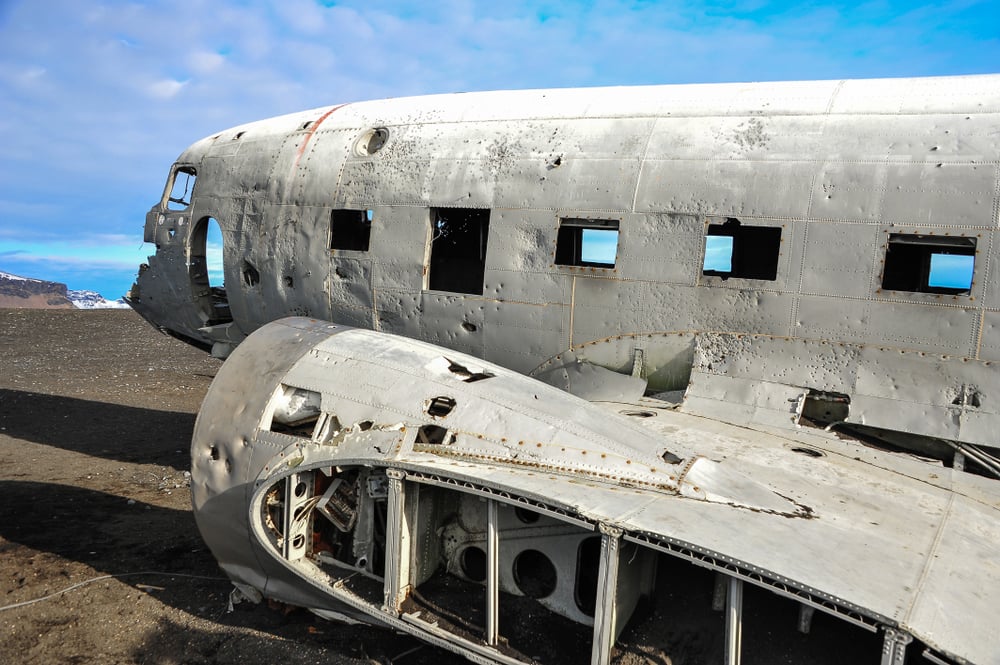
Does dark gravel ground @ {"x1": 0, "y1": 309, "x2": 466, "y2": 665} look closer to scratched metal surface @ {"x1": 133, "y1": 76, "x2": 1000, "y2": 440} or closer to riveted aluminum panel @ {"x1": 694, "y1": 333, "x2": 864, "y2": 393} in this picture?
scratched metal surface @ {"x1": 133, "y1": 76, "x2": 1000, "y2": 440}

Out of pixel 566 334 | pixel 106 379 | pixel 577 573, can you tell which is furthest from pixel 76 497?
pixel 106 379

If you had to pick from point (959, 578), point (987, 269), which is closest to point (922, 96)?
point (987, 269)

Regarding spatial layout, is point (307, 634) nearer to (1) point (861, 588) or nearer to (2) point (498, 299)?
(2) point (498, 299)

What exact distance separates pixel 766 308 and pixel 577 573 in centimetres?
351

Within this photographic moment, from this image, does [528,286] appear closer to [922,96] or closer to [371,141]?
[371,141]

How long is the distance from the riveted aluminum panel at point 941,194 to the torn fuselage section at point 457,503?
128 inches

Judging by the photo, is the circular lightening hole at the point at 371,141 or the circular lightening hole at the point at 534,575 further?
the circular lightening hole at the point at 371,141

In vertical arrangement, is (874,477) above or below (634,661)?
above

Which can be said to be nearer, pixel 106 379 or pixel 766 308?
pixel 766 308

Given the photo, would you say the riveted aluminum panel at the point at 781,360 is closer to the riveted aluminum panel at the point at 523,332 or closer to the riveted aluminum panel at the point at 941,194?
the riveted aluminum panel at the point at 941,194

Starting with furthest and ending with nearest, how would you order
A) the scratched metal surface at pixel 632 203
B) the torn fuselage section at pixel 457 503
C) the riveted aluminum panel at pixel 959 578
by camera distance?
the scratched metal surface at pixel 632 203 < the torn fuselage section at pixel 457 503 < the riveted aluminum panel at pixel 959 578

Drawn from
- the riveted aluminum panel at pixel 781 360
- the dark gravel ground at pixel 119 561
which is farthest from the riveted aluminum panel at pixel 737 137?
the dark gravel ground at pixel 119 561

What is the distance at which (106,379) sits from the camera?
64.5 ft

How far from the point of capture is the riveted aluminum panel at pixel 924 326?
248 inches
